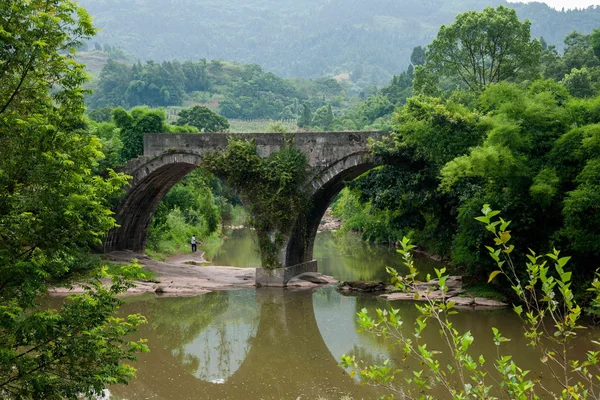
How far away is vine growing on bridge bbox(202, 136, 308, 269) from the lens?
2147 centimetres

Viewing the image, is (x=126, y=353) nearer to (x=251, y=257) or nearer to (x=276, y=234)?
(x=276, y=234)

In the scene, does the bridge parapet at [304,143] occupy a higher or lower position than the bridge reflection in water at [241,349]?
higher

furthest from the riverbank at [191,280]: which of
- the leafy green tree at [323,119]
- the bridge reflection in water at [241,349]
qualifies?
the leafy green tree at [323,119]

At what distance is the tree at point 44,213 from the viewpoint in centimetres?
736

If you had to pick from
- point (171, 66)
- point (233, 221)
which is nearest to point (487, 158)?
point (233, 221)

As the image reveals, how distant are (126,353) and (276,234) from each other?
1362cm

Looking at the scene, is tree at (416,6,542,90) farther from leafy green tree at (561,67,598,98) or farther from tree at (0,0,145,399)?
tree at (0,0,145,399)

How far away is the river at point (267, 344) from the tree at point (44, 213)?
438 cm

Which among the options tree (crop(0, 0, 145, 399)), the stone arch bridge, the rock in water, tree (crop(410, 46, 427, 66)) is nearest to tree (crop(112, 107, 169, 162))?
the stone arch bridge

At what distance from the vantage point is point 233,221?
160 feet

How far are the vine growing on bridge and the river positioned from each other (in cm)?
167

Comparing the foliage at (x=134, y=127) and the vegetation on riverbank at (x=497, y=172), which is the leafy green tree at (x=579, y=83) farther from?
the foliage at (x=134, y=127)

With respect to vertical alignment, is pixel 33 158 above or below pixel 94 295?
above

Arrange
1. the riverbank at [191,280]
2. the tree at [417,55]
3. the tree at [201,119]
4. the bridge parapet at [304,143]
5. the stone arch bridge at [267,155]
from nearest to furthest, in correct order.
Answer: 1. the bridge parapet at [304,143]
2. the stone arch bridge at [267,155]
3. the riverbank at [191,280]
4. the tree at [201,119]
5. the tree at [417,55]
